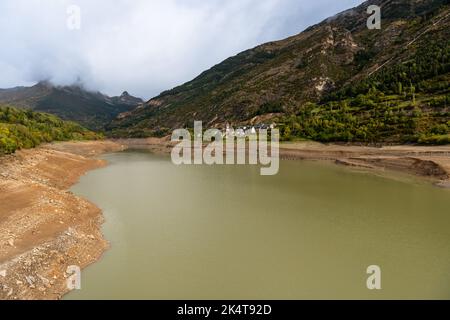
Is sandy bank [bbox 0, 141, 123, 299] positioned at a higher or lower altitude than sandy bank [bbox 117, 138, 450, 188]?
lower

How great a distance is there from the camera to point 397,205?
81.6ft

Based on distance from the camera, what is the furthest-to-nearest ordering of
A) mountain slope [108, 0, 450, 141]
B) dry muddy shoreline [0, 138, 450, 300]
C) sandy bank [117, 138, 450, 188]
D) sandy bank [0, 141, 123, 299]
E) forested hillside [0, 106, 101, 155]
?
mountain slope [108, 0, 450, 141] → forested hillside [0, 106, 101, 155] → sandy bank [117, 138, 450, 188] → dry muddy shoreline [0, 138, 450, 300] → sandy bank [0, 141, 123, 299]

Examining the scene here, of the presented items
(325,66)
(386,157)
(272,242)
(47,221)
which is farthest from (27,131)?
(325,66)

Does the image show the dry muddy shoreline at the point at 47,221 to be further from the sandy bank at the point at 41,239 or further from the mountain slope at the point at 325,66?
the mountain slope at the point at 325,66

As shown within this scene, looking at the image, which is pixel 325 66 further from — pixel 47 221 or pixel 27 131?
pixel 47 221

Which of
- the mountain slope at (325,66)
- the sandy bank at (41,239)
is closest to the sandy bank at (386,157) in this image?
the sandy bank at (41,239)

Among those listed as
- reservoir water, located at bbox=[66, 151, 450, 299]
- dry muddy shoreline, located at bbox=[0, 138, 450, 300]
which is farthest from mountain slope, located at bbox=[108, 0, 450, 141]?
reservoir water, located at bbox=[66, 151, 450, 299]

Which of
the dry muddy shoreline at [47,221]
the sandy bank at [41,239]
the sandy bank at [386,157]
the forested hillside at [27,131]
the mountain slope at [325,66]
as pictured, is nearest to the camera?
the sandy bank at [41,239]

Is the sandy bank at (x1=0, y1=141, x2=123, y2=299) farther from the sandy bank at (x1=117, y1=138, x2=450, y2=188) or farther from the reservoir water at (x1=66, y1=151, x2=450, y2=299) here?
the sandy bank at (x1=117, y1=138, x2=450, y2=188)

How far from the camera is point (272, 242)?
1697 cm

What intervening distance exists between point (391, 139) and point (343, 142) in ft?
27.1

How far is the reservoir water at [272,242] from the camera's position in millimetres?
12289

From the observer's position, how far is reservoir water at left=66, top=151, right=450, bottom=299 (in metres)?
12.3
